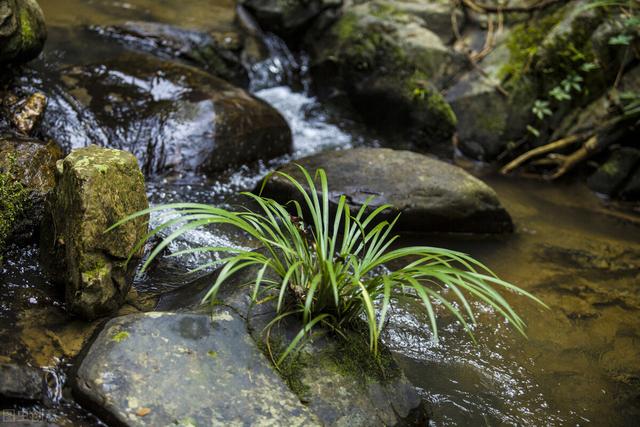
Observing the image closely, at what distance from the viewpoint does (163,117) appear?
473 centimetres

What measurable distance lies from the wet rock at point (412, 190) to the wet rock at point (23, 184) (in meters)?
1.62

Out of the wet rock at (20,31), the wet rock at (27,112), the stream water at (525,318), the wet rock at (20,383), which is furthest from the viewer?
the wet rock at (27,112)

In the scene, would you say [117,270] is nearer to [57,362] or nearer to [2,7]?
[57,362]

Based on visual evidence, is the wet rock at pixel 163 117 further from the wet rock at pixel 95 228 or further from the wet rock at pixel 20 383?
the wet rock at pixel 20 383

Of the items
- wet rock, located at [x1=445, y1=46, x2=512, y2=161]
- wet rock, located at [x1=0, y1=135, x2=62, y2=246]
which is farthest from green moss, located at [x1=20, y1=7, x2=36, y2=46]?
wet rock, located at [x1=445, y1=46, x2=512, y2=161]

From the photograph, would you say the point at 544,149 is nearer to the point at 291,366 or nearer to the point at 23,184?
the point at 291,366

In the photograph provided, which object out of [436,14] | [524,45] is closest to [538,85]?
[524,45]

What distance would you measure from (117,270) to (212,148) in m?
2.19

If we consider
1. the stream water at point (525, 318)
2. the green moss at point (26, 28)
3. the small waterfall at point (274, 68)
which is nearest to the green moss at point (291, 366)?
the stream water at point (525, 318)

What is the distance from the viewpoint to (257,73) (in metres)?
6.67

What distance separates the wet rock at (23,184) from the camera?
302 cm

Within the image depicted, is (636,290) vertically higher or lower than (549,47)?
lower

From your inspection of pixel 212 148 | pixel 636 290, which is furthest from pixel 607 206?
pixel 212 148

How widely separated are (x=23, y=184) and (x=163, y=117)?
174 centimetres
